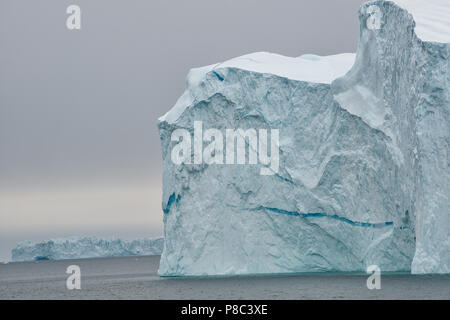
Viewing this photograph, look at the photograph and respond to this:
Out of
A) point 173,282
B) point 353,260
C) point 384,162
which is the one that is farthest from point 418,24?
point 173,282

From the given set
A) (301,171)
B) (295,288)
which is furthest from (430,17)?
(295,288)

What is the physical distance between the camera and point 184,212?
90.1 feet

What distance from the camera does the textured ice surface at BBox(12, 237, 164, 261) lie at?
81875mm

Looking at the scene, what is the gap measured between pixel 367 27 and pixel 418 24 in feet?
9.64

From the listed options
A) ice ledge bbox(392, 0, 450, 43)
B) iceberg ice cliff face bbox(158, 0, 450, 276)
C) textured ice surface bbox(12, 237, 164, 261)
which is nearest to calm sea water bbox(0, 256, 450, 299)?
iceberg ice cliff face bbox(158, 0, 450, 276)

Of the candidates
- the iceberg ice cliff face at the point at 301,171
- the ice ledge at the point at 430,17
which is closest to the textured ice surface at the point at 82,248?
the iceberg ice cliff face at the point at 301,171

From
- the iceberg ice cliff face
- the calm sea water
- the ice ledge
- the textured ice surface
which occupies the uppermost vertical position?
the ice ledge

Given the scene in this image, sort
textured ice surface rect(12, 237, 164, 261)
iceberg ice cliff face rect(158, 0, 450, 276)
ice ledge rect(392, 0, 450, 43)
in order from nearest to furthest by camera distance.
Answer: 1. ice ledge rect(392, 0, 450, 43)
2. iceberg ice cliff face rect(158, 0, 450, 276)
3. textured ice surface rect(12, 237, 164, 261)

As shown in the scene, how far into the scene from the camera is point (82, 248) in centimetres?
8194

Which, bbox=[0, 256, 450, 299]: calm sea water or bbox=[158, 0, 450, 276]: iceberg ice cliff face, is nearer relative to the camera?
bbox=[0, 256, 450, 299]: calm sea water

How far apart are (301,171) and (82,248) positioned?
58.7 m

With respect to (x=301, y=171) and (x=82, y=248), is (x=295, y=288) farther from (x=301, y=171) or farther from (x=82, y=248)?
(x=82, y=248)

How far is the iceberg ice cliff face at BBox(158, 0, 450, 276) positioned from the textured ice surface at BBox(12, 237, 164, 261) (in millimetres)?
54906

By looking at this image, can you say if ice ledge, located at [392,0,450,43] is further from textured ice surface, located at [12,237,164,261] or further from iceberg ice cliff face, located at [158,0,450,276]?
textured ice surface, located at [12,237,164,261]
